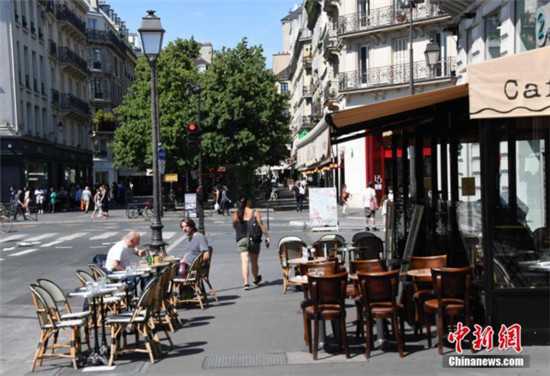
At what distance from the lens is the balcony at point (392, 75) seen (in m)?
40.2

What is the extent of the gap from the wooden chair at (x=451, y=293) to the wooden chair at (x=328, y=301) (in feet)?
3.28

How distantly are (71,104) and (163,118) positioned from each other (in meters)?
15.2

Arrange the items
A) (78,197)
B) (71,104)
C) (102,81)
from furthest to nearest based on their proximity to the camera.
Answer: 1. (102,81)
2. (71,104)
3. (78,197)

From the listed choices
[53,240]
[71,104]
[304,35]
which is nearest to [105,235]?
[53,240]

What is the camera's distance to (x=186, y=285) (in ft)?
38.8

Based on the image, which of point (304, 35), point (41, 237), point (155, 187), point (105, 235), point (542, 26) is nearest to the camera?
point (542, 26)

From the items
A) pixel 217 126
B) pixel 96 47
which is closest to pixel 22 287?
pixel 217 126

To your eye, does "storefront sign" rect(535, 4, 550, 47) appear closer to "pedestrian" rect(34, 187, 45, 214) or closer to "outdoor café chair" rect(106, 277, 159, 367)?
"outdoor café chair" rect(106, 277, 159, 367)

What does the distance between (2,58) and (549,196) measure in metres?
40.7

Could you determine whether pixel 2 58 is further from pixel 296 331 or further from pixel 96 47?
pixel 296 331

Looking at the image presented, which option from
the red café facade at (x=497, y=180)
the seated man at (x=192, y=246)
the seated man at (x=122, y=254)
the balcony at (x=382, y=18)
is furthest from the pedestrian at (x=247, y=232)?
the balcony at (x=382, y=18)

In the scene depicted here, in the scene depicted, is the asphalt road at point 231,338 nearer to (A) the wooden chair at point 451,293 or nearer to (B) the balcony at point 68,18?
(A) the wooden chair at point 451,293

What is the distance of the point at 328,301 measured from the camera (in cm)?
812

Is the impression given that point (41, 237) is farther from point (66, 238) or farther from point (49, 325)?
point (49, 325)
